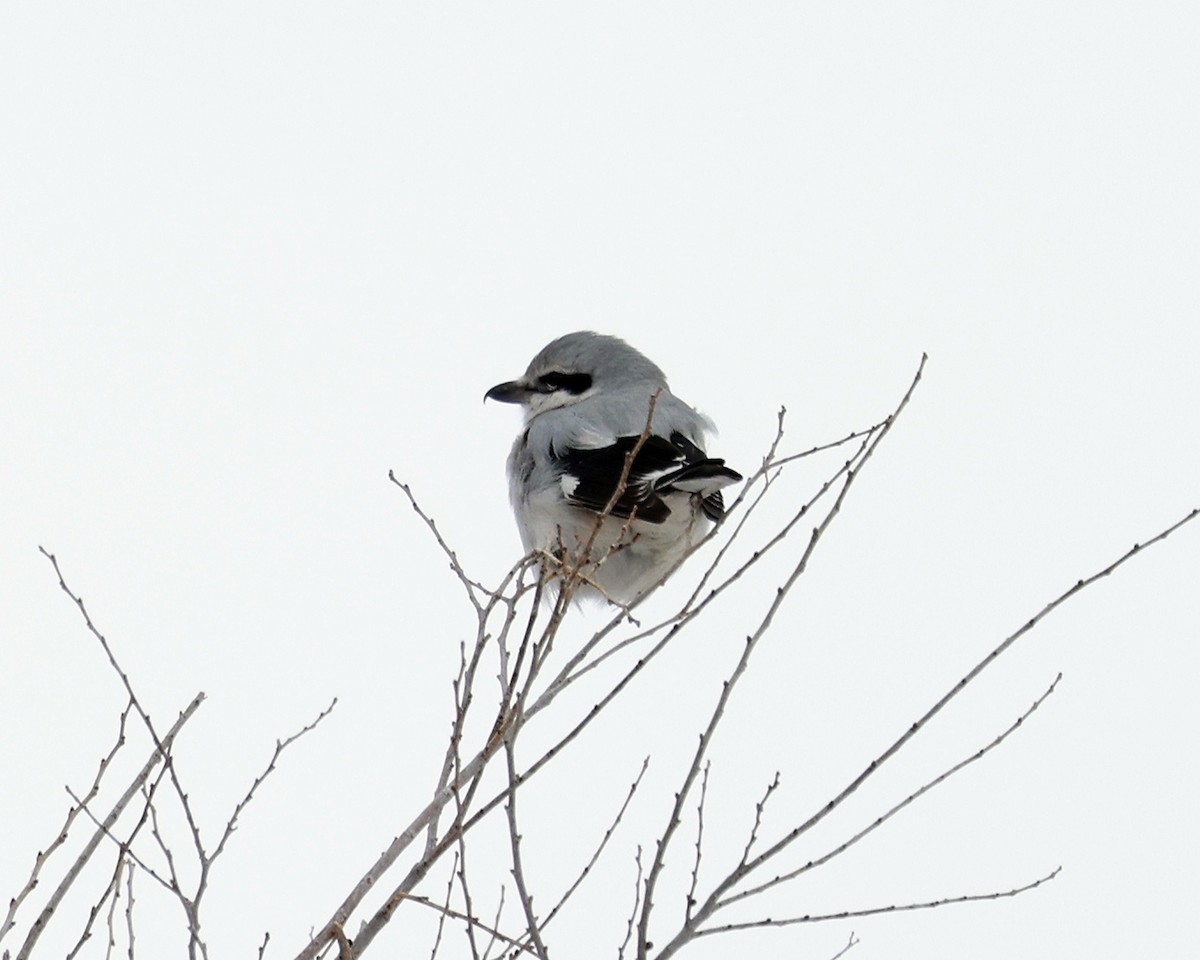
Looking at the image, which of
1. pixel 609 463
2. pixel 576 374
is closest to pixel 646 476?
pixel 609 463

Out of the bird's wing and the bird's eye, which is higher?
the bird's eye

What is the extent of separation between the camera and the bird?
4.55m

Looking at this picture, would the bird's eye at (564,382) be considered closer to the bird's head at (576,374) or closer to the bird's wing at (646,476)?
the bird's head at (576,374)

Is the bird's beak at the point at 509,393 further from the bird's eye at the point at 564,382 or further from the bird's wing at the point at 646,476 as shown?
the bird's wing at the point at 646,476

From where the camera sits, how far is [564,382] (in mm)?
5914

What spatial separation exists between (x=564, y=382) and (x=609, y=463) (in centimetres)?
114

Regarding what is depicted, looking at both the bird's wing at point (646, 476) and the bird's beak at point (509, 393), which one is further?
the bird's beak at point (509, 393)

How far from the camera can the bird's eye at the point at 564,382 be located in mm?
5887

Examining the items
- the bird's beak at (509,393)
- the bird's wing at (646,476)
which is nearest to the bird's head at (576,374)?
the bird's beak at (509,393)

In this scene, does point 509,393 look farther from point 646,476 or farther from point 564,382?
point 646,476

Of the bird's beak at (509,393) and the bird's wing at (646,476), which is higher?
the bird's beak at (509,393)

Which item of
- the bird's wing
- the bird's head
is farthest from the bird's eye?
the bird's wing

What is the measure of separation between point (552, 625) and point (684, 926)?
1.75ft

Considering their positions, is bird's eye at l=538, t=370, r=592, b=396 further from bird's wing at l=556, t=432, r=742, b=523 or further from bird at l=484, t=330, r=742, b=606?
bird's wing at l=556, t=432, r=742, b=523
